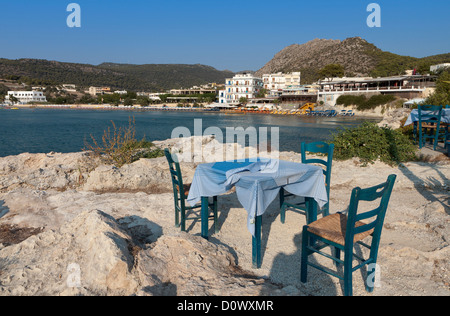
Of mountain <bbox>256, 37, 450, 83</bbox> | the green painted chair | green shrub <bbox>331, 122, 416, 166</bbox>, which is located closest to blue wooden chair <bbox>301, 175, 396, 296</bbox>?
the green painted chair

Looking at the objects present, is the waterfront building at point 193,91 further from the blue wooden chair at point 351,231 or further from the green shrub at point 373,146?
the blue wooden chair at point 351,231

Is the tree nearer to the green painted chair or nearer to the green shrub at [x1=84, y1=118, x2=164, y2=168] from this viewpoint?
the green shrub at [x1=84, y1=118, x2=164, y2=168]

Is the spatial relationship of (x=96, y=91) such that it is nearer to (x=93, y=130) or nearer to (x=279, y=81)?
(x=279, y=81)

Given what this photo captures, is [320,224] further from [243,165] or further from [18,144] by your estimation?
[18,144]

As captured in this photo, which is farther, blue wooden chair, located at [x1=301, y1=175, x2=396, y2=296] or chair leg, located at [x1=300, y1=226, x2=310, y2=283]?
chair leg, located at [x1=300, y1=226, x2=310, y2=283]

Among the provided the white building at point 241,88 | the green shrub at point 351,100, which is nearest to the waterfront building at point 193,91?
the white building at point 241,88

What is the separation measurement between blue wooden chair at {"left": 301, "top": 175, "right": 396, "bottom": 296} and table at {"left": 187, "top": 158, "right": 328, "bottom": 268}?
0.54 m

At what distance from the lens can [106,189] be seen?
6.29m

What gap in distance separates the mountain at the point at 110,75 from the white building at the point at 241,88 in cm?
6389

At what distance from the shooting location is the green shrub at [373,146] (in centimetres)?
777

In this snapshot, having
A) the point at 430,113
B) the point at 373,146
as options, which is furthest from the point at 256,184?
the point at 430,113

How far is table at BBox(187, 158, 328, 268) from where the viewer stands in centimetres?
329

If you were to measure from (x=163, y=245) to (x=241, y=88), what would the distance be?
85301 millimetres

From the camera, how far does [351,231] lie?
2.60 m
